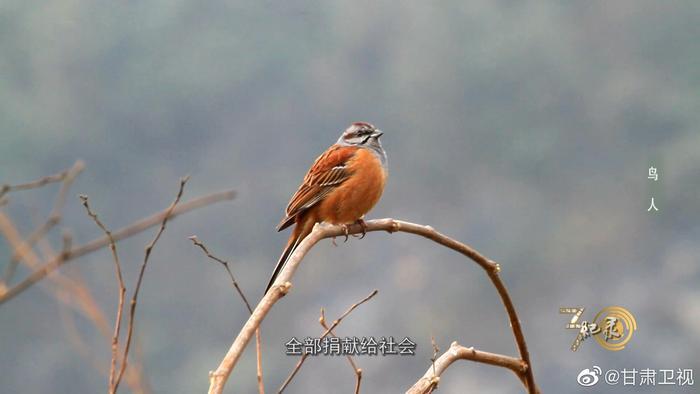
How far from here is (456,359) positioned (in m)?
3.09

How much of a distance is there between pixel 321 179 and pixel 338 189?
15 cm

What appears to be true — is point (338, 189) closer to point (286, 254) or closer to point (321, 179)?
point (321, 179)

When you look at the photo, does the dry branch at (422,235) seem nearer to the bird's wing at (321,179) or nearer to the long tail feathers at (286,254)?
the long tail feathers at (286,254)

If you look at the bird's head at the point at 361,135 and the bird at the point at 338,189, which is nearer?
the bird at the point at 338,189

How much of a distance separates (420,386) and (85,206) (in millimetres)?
1474

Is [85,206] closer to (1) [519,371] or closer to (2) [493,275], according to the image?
(2) [493,275]

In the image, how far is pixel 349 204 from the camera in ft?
14.4

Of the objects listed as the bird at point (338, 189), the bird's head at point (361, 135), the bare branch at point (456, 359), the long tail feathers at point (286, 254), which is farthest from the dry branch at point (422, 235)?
the bird's head at point (361, 135)

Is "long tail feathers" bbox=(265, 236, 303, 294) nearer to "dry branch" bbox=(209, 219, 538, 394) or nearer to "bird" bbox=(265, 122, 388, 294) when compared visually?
"bird" bbox=(265, 122, 388, 294)

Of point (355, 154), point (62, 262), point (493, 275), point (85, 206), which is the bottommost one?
point (62, 262)

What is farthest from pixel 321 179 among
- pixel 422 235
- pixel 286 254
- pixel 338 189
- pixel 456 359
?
pixel 456 359

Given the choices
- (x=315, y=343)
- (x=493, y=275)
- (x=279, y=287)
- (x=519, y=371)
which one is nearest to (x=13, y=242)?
(x=279, y=287)

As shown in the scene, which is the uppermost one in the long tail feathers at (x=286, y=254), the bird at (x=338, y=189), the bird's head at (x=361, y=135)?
the bird's head at (x=361, y=135)

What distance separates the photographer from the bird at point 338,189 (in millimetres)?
4305
